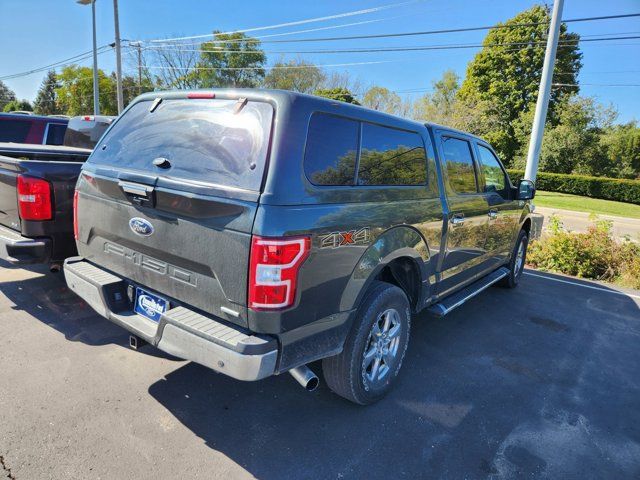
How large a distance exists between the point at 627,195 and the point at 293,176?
109 feet

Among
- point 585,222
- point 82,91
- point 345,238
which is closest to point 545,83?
point 345,238

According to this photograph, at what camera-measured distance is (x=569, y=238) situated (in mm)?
7621

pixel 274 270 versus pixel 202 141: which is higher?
pixel 202 141

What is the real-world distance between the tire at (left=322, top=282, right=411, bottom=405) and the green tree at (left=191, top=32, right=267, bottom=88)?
43.6 meters

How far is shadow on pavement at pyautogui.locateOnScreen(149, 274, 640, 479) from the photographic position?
2.52 metres

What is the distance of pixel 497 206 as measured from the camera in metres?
4.81

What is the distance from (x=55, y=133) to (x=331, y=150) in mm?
7317

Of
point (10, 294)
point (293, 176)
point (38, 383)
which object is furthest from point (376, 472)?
point (10, 294)

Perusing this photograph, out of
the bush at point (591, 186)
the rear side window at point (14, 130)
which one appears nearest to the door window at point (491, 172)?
the rear side window at point (14, 130)

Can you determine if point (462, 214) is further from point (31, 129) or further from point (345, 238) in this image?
point (31, 129)

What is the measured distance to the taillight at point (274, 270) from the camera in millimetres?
2109

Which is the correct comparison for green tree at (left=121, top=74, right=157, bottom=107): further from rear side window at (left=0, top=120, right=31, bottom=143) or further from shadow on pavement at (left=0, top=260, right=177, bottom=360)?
shadow on pavement at (left=0, top=260, right=177, bottom=360)

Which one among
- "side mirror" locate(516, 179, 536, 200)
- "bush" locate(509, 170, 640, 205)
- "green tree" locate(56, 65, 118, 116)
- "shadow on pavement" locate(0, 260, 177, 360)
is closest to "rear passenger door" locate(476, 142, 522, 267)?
"side mirror" locate(516, 179, 536, 200)

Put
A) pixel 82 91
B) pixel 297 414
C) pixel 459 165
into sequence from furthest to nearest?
pixel 82 91 → pixel 459 165 → pixel 297 414
